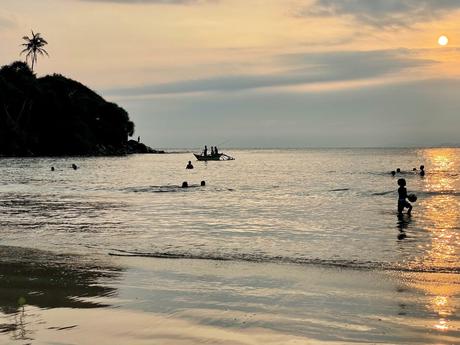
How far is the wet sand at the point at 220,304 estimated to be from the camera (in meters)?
6.57

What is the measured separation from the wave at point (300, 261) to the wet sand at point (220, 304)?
1.82 ft

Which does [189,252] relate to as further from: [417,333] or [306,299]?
[417,333]

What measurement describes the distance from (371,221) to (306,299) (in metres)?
13.4

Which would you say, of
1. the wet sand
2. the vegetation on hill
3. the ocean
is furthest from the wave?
the vegetation on hill

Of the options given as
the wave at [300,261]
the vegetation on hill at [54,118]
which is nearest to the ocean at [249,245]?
the wave at [300,261]

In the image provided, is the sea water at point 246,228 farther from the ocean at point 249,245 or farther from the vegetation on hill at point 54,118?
the vegetation on hill at point 54,118

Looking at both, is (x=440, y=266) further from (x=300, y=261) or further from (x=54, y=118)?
(x=54, y=118)

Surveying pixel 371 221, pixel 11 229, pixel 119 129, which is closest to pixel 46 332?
pixel 11 229

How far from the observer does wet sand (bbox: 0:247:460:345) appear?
21.6 feet

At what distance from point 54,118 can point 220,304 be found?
116897mm

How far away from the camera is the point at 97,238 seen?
53.1 ft

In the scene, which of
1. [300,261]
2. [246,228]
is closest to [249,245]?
[300,261]

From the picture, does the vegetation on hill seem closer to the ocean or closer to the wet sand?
the ocean

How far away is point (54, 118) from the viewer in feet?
386
